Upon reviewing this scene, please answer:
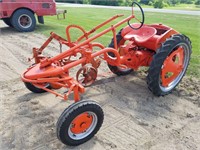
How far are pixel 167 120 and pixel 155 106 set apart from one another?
1.23ft

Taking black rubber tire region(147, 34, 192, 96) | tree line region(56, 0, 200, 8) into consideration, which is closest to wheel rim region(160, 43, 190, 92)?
black rubber tire region(147, 34, 192, 96)

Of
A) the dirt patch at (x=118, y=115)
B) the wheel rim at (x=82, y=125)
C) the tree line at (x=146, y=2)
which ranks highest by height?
the tree line at (x=146, y=2)

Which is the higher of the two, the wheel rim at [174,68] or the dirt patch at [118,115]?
the wheel rim at [174,68]

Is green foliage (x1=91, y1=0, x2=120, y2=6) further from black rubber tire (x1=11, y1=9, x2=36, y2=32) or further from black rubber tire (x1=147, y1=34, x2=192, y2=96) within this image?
black rubber tire (x1=147, y1=34, x2=192, y2=96)

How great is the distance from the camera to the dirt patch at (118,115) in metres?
2.94

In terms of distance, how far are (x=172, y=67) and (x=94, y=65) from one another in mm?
1273

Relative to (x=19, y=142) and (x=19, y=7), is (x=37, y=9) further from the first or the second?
(x=19, y=142)

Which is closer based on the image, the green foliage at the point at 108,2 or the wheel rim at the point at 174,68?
the wheel rim at the point at 174,68

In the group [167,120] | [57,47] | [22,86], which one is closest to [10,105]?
[22,86]

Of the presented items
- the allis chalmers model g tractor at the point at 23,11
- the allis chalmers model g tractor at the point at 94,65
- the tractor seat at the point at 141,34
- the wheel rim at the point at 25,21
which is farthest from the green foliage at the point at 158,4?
the tractor seat at the point at 141,34

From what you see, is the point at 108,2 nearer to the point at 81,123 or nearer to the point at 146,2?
the point at 146,2

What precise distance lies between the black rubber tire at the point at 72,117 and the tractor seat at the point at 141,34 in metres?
1.70

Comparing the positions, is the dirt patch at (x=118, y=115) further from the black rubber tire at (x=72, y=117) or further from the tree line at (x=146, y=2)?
the tree line at (x=146, y=2)

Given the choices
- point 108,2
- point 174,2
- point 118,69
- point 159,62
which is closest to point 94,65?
Result: point 118,69
